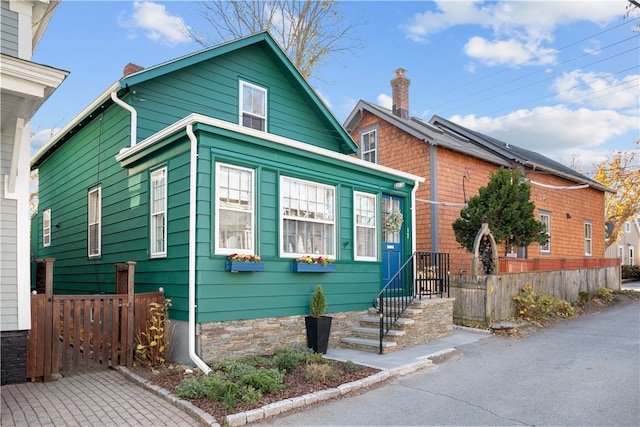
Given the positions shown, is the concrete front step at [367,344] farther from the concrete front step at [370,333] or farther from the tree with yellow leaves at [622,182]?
the tree with yellow leaves at [622,182]

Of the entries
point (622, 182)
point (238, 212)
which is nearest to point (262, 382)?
point (238, 212)

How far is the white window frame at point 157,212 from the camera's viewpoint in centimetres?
779

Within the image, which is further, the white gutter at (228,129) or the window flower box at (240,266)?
the window flower box at (240,266)

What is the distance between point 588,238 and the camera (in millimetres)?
22172

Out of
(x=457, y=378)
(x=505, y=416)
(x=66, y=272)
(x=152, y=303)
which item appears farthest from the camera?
(x=66, y=272)

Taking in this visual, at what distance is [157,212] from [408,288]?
5759mm

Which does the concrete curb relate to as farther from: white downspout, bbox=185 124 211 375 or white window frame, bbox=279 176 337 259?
white window frame, bbox=279 176 337 259

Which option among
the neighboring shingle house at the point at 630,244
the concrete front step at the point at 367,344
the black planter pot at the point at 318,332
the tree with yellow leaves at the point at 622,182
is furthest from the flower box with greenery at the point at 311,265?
the neighboring shingle house at the point at 630,244

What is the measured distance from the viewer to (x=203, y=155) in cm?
704

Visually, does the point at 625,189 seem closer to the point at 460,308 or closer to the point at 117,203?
the point at 460,308

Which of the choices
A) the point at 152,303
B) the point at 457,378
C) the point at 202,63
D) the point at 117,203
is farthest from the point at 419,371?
the point at 202,63

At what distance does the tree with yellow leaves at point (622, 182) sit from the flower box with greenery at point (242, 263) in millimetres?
28215

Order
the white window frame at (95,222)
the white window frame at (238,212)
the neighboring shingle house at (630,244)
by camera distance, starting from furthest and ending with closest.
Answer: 1. the neighboring shingle house at (630,244)
2. the white window frame at (95,222)
3. the white window frame at (238,212)

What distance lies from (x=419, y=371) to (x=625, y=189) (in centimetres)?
2774
